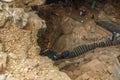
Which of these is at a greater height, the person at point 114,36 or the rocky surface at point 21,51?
the rocky surface at point 21,51

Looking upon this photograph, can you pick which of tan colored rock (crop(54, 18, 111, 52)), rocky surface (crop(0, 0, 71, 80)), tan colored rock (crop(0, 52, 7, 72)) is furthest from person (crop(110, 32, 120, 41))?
tan colored rock (crop(0, 52, 7, 72))

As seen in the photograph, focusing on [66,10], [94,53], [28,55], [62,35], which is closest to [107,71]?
[94,53]

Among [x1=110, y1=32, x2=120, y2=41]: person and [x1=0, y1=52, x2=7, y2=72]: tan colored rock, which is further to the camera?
[x1=110, y1=32, x2=120, y2=41]: person

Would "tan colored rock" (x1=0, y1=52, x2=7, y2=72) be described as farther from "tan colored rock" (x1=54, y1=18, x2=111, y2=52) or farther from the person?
the person

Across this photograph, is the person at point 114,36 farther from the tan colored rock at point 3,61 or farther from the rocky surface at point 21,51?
the tan colored rock at point 3,61

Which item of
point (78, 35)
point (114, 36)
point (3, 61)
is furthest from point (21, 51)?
point (114, 36)

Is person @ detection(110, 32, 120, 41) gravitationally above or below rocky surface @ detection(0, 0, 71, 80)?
below

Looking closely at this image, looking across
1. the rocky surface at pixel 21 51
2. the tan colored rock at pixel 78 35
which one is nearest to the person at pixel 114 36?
the tan colored rock at pixel 78 35

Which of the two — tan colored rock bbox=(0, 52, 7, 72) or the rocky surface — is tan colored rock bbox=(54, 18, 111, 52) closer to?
the rocky surface

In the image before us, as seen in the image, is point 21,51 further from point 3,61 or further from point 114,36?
point 114,36

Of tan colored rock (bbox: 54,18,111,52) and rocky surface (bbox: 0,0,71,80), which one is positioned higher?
rocky surface (bbox: 0,0,71,80)

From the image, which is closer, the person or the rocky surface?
the rocky surface
